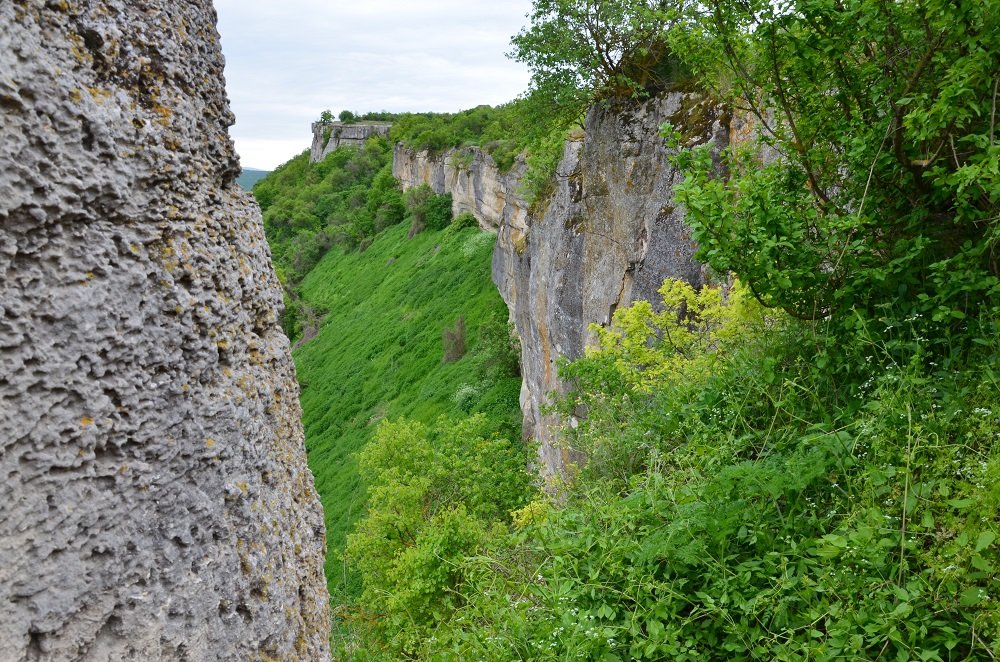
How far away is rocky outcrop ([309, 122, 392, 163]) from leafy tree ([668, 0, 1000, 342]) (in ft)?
271

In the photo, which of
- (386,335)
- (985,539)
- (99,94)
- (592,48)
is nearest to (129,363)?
(99,94)

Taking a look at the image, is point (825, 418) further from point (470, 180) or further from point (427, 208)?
point (427, 208)

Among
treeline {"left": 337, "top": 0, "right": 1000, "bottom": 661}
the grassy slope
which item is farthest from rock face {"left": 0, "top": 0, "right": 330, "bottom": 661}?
the grassy slope

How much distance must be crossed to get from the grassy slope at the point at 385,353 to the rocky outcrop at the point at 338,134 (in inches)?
1506

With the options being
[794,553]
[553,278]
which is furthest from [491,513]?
[794,553]

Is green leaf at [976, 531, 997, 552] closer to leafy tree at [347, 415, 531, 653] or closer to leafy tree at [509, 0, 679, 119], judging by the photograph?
leafy tree at [347, 415, 531, 653]

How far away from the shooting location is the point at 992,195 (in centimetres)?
366

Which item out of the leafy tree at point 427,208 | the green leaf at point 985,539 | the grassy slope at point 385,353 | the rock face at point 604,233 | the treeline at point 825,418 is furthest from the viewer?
the leafy tree at point 427,208

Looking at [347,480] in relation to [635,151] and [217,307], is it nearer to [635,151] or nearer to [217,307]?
[635,151]

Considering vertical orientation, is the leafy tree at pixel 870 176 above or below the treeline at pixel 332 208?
below

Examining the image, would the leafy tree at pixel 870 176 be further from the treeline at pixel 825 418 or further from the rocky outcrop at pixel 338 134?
the rocky outcrop at pixel 338 134

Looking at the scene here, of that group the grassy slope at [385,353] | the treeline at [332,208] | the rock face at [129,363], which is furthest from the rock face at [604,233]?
the treeline at [332,208]

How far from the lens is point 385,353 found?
3816 centimetres

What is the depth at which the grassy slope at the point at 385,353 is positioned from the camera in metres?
30.4
